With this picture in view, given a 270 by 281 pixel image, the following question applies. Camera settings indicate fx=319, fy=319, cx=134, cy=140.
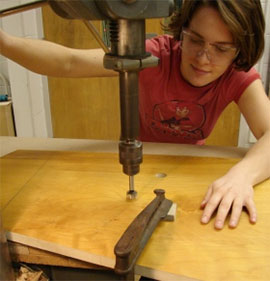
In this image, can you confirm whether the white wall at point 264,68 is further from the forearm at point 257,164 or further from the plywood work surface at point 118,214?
the plywood work surface at point 118,214

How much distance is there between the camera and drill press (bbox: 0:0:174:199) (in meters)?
0.41

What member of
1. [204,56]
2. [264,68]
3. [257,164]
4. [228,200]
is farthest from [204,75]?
[264,68]

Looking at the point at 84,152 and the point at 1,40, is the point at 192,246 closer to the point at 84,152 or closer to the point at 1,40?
the point at 84,152

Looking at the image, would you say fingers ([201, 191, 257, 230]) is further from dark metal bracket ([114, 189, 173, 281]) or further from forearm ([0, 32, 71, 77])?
forearm ([0, 32, 71, 77])

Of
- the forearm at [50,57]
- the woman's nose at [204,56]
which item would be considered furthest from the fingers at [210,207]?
the forearm at [50,57]

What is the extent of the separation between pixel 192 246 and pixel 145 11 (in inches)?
14.6

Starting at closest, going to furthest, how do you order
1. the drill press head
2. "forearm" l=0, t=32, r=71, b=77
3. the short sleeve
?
the drill press head → "forearm" l=0, t=32, r=71, b=77 → the short sleeve

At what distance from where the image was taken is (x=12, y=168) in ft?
2.72

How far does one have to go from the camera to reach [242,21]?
71 cm

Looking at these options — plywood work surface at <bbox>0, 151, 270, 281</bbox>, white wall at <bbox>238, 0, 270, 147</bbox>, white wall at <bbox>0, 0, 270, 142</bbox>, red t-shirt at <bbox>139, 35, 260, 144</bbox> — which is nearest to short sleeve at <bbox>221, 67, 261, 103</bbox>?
red t-shirt at <bbox>139, 35, 260, 144</bbox>

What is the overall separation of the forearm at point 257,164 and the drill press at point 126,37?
0.33m

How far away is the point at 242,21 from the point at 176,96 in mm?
352

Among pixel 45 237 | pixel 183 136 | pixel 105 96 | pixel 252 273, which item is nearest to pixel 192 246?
pixel 252 273

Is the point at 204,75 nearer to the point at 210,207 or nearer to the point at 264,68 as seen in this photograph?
the point at 210,207
